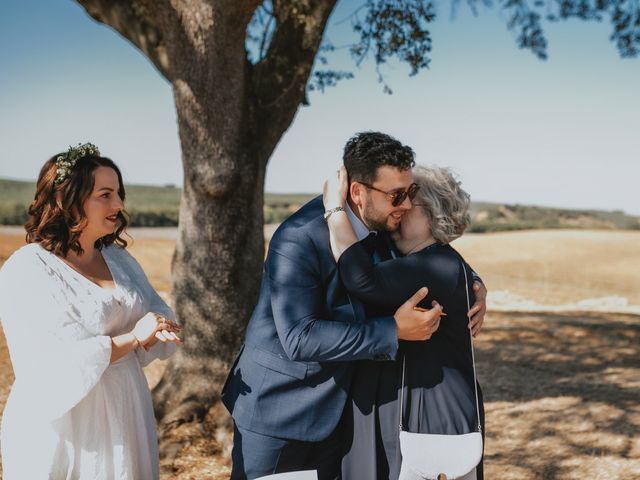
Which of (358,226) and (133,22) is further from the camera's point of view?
(133,22)

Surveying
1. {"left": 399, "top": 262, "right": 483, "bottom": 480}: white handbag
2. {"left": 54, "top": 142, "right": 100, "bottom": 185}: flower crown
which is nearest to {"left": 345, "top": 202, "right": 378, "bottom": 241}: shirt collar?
{"left": 399, "top": 262, "right": 483, "bottom": 480}: white handbag

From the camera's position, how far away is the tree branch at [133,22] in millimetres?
5941

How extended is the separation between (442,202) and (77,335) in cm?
160

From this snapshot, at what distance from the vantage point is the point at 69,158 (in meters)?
2.90

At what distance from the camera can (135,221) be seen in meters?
33.8

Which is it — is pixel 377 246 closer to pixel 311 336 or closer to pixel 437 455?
pixel 311 336

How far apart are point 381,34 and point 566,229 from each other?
31426mm

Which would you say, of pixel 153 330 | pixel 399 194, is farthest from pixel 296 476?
pixel 399 194

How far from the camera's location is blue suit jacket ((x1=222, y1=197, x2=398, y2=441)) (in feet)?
7.95

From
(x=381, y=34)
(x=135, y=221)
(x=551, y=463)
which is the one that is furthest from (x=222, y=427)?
(x=135, y=221)

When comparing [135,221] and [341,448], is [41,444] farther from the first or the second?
[135,221]

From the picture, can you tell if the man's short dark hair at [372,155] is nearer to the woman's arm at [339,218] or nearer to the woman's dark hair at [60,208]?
the woman's arm at [339,218]

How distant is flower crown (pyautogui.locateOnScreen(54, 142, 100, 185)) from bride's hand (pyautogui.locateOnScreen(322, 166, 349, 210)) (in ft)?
3.74

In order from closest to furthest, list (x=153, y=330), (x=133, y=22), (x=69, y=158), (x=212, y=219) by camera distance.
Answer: (x=153, y=330) < (x=69, y=158) < (x=212, y=219) < (x=133, y=22)
